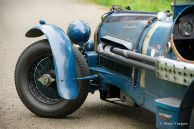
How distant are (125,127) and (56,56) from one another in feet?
3.72

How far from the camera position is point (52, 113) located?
6230mm

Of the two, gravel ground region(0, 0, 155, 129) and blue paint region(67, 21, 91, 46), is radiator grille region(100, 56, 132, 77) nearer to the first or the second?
blue paint region(67, 21, 91, 46)

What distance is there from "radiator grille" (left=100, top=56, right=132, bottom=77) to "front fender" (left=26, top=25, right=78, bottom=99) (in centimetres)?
55

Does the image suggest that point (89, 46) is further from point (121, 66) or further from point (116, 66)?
point (121, 66)

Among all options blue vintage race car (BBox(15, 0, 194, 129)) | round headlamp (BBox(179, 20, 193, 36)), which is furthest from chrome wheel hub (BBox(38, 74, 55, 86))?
round headlamp (BBox(179, 20, 193, 36))

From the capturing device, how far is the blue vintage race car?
15.1ft

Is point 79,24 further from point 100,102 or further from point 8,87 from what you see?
point 8,87

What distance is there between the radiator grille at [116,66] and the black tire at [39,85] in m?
0.36

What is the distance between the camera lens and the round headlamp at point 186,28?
4.78 meters

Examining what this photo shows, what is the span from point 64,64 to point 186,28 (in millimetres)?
1686

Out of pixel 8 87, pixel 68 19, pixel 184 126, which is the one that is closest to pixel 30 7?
pixel 68 19

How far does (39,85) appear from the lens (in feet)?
21.4

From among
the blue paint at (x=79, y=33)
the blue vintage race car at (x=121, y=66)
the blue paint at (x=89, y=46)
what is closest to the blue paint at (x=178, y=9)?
the blue vintage race car at (x=121, y=66)

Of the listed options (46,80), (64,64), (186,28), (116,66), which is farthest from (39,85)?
(186,28)
